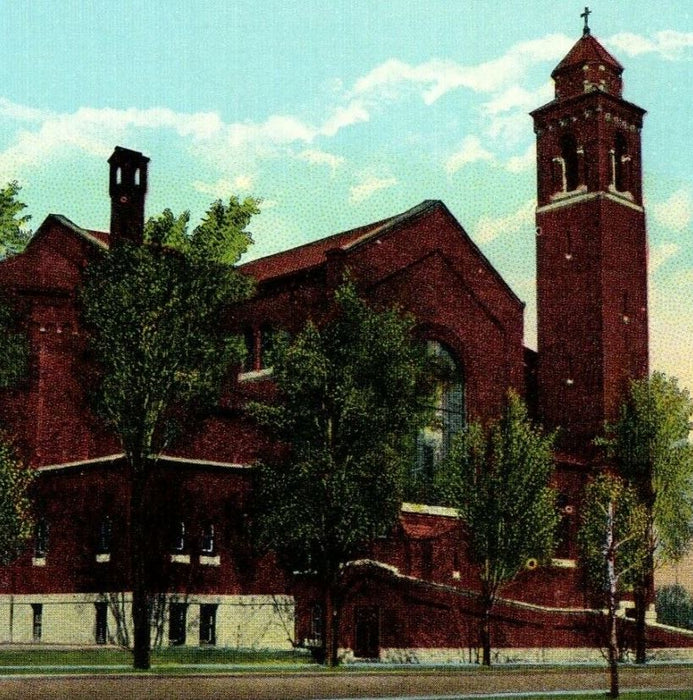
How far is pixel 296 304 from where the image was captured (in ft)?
175

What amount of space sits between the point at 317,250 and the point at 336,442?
59.9ft

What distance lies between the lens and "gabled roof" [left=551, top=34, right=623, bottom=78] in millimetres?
60312

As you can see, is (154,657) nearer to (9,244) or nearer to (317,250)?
(9,244)

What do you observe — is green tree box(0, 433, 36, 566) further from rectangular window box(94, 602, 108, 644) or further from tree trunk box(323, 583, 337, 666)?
tree trunk box(323, 583, 337, 666)

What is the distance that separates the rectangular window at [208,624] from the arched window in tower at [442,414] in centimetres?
1194

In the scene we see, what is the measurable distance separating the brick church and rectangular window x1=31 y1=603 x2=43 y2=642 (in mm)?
121

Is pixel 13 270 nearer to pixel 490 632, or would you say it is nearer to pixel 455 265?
pixel 455 265

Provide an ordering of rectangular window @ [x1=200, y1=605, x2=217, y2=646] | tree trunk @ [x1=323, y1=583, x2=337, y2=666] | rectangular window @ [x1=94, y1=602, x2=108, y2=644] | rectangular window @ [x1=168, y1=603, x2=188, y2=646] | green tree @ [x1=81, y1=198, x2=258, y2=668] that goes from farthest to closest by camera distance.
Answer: rectangular window @ [x1=200, y1=605, x2=217, y2=646]
rectangular window @ [x1=168, y1=603, x2=188, y2=646]
rectangular window @ [x1=94, y1=602, x2=108, y2=644]
tree trunk @ [x1=323, y1=583, x2=337, y2=666]
green tree @ [x1=81, y1=198, x2=258, y2=668]

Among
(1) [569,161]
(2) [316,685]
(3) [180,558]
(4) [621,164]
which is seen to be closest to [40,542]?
(3) [180,558]

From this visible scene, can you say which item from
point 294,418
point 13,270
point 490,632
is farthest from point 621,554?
point 13,270

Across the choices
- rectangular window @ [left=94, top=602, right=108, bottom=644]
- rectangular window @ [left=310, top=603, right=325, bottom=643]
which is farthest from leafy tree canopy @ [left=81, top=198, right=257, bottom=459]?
rectangular window @ [left=310, top=603, right=325, bottom=643]

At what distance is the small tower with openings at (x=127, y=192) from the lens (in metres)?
49.1

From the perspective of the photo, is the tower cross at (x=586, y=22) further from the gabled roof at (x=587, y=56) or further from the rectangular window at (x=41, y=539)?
the rectangular window at (x=41, y=539)

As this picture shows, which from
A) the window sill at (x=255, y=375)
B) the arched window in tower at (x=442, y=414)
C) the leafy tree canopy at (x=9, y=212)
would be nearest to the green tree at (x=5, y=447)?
the leafy tree canopy at (x=9, y=212)
